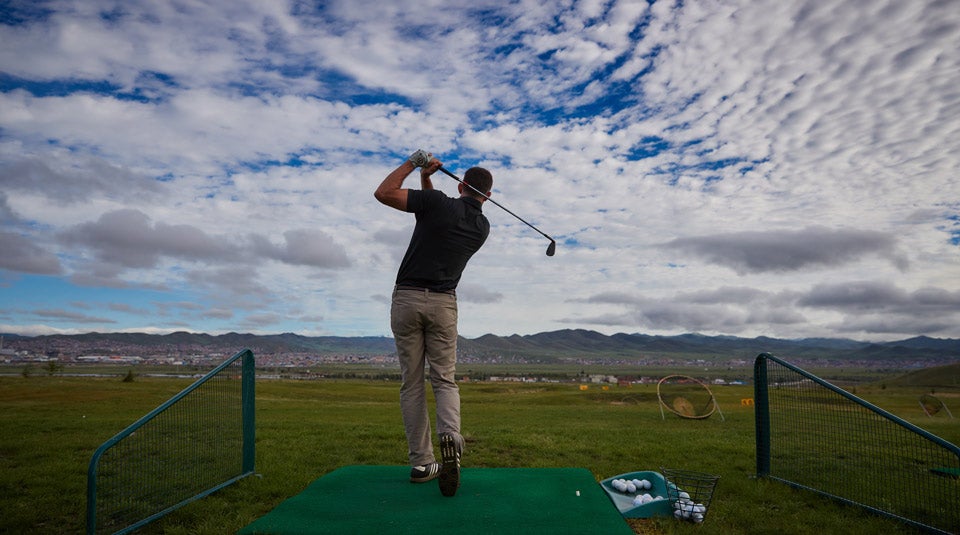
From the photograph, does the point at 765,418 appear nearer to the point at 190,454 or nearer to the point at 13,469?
the point at 190,454

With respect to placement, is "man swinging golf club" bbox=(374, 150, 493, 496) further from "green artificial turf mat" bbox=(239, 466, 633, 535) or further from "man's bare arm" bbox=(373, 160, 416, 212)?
"green artificial turf mat" bbox=(239, 466, 633, 535)

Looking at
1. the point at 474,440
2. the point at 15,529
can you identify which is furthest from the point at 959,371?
the point at 15,529

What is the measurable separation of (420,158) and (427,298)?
1.40 m

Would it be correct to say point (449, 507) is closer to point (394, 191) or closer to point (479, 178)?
point (394, 191)

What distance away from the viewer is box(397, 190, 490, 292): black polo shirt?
5.60 meters

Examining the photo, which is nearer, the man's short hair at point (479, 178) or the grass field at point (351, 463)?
Answer: the grass field at point (351, 463)

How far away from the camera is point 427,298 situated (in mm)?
5582

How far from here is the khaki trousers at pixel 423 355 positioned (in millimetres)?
5551

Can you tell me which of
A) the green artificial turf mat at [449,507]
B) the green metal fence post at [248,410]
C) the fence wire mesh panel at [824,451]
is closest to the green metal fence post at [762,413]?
the fence wire mesh panel at [824,451]

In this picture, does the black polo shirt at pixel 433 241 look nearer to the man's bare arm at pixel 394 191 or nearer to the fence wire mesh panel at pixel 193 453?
the man's bare arm at pixel 394 191

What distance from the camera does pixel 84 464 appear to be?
8.55 metres

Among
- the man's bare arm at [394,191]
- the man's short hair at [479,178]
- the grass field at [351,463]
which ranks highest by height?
the man's short hair at [479,178]

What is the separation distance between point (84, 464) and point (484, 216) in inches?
291

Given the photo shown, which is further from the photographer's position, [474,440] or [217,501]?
[474,440]
